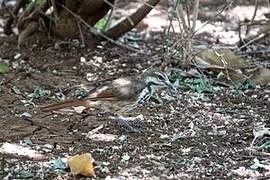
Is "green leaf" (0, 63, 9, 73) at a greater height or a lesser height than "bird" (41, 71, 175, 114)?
lesser

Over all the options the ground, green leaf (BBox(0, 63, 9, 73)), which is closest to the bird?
the ground

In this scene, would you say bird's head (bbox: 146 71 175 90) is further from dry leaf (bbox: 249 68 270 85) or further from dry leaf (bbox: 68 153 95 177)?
dry leaf (bbox: 249 68 270 85)

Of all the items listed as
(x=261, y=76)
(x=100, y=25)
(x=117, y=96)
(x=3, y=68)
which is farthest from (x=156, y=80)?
(x=100, y=25)

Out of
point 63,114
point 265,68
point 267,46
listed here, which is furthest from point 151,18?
point 63,114

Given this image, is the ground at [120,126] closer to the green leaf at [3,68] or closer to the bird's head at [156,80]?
the green leaf at [3,68]

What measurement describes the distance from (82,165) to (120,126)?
3.99 feet

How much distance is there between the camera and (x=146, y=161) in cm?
480

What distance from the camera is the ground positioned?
184 inches

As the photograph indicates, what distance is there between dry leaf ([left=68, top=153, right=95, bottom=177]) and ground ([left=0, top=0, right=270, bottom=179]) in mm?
57

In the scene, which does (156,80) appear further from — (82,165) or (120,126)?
(82,165)

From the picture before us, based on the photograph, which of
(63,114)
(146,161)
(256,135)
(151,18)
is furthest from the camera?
(151,18)

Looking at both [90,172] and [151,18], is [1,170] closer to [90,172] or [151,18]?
[90,172]

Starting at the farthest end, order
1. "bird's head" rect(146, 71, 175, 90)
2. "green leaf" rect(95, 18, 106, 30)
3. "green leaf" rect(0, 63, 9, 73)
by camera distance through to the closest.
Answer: "green leaf" rect(95, 18, 106, 30) → "green leaf" rect(0, 63, 9, 73) → "bird's head" rect(146, 71, 175, 90)

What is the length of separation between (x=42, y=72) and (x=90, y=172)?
2.67m
